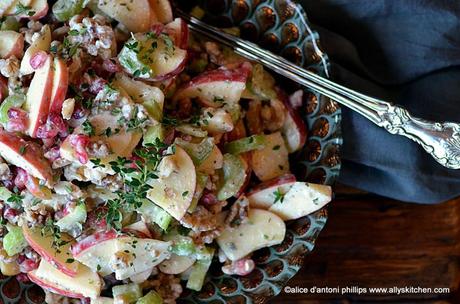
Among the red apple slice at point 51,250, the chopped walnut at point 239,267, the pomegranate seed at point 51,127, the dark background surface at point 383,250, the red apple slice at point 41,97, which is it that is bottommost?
the dark background surface at point 383,250

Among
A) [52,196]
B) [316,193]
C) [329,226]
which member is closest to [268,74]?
[316,193]

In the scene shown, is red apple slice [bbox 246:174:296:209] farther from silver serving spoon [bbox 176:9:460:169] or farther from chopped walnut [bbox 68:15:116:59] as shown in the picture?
chopped walnut [bbox 68:15:116:59]

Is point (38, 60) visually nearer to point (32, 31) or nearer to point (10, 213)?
point (32, 31)

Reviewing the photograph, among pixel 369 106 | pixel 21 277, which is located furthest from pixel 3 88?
pixel 369 106

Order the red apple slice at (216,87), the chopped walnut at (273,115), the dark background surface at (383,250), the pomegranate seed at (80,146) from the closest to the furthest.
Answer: the pomegranate seed at (80,146) → the red apple slice at (216,87) → the chopped walnut at (273,115) → the dark background surface at (383,250)

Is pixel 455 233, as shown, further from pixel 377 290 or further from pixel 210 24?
pixel 210 24

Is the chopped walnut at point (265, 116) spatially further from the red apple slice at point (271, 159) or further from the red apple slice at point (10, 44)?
the red apple slice at point (10, 44)

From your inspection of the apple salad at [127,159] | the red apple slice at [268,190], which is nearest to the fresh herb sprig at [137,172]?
the apple salad at [127,159]
